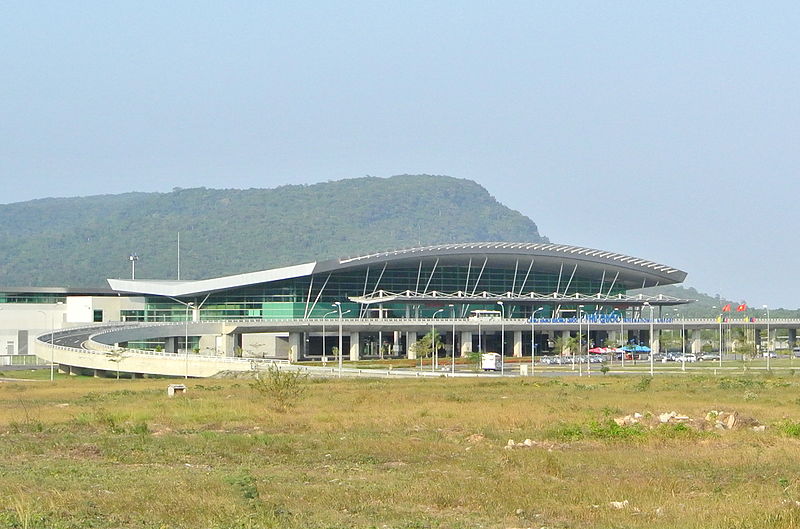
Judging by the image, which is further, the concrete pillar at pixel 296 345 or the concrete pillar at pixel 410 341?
the concrete pillar at pixel 410 341

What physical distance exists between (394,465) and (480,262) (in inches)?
4830

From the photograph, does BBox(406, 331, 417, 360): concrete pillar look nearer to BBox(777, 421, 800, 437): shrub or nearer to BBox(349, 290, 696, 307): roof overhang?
BBox(349, 290, 696, 307): roof overhang

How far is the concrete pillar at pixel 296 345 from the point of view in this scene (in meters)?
137

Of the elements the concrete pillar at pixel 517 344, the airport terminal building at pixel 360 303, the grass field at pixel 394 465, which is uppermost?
the airport terminal building at pixel 360 303

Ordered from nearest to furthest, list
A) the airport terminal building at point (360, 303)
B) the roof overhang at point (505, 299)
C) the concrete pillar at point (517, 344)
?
the airport terminal building at point (360, 303)
the roof overhang at point (505, 299)
the concrete pillar at point (517, 344)

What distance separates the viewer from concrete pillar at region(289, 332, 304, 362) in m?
137

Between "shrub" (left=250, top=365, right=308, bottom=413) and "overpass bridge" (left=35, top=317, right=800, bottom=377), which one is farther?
"overpass bridge" (left=35, top=317, right=800, bottom=377)

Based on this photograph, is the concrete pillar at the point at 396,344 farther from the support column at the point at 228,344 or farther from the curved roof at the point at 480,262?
the support column at the point at 228,344

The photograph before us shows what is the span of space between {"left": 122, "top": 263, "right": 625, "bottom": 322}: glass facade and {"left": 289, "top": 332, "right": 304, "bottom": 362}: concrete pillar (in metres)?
5.57

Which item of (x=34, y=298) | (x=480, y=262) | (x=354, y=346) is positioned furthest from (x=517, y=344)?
(x=34, y=298)

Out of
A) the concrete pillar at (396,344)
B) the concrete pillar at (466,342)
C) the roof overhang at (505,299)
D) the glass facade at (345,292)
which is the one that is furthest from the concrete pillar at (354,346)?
the concrete pillar at (466,342)

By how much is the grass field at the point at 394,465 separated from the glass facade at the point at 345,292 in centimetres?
8623

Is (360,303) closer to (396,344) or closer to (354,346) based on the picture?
(396,344)

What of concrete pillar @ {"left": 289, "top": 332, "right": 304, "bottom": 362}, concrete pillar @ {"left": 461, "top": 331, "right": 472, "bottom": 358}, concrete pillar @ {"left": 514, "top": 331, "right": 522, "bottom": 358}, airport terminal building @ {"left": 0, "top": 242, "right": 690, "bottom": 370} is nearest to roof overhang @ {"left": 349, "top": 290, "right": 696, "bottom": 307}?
airport terminal building @ {"left": 0, "top": 242, "right": 690, "bottom": 370}
